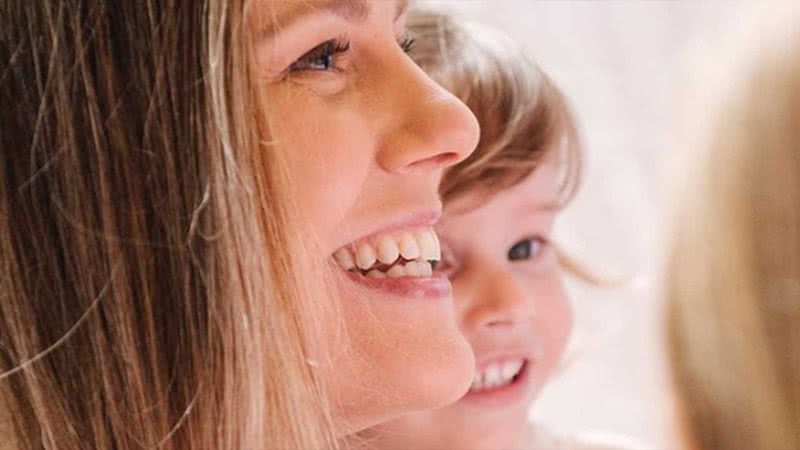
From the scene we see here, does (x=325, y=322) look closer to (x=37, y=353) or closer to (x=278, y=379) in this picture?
(x=278, y=379)

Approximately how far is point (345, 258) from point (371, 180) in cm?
5

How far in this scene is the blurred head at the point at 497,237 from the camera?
3.00 feet

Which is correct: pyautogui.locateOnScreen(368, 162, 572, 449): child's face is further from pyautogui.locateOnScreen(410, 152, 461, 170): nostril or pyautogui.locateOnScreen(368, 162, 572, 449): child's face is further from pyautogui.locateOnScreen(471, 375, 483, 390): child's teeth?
pyautogui.locateOnScreen(410, 152, 461, 170): nostril

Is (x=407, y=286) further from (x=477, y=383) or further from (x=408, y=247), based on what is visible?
(x=477, y=383)

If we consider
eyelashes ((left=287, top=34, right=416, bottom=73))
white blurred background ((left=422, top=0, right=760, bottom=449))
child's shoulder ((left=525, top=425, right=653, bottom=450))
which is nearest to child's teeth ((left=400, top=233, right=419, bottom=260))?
eyelashes ((left=287, top=34, right=416, bottom=73))

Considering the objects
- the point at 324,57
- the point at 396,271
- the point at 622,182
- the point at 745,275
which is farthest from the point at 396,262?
the point at 622,182

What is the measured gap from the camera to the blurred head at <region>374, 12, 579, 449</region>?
91cm

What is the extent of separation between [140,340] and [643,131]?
2.56 feet

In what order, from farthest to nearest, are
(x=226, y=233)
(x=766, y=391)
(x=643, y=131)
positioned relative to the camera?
(x=643, y=131) < (x=766, y=391) < (x=226, y=233)

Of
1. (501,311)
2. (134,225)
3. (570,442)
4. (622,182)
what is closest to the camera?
(134,225)

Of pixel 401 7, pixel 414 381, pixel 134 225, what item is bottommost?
pixel 414 381

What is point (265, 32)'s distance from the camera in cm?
72

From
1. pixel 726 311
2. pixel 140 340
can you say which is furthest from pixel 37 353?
pixel 726 311

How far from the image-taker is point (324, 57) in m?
0.76
